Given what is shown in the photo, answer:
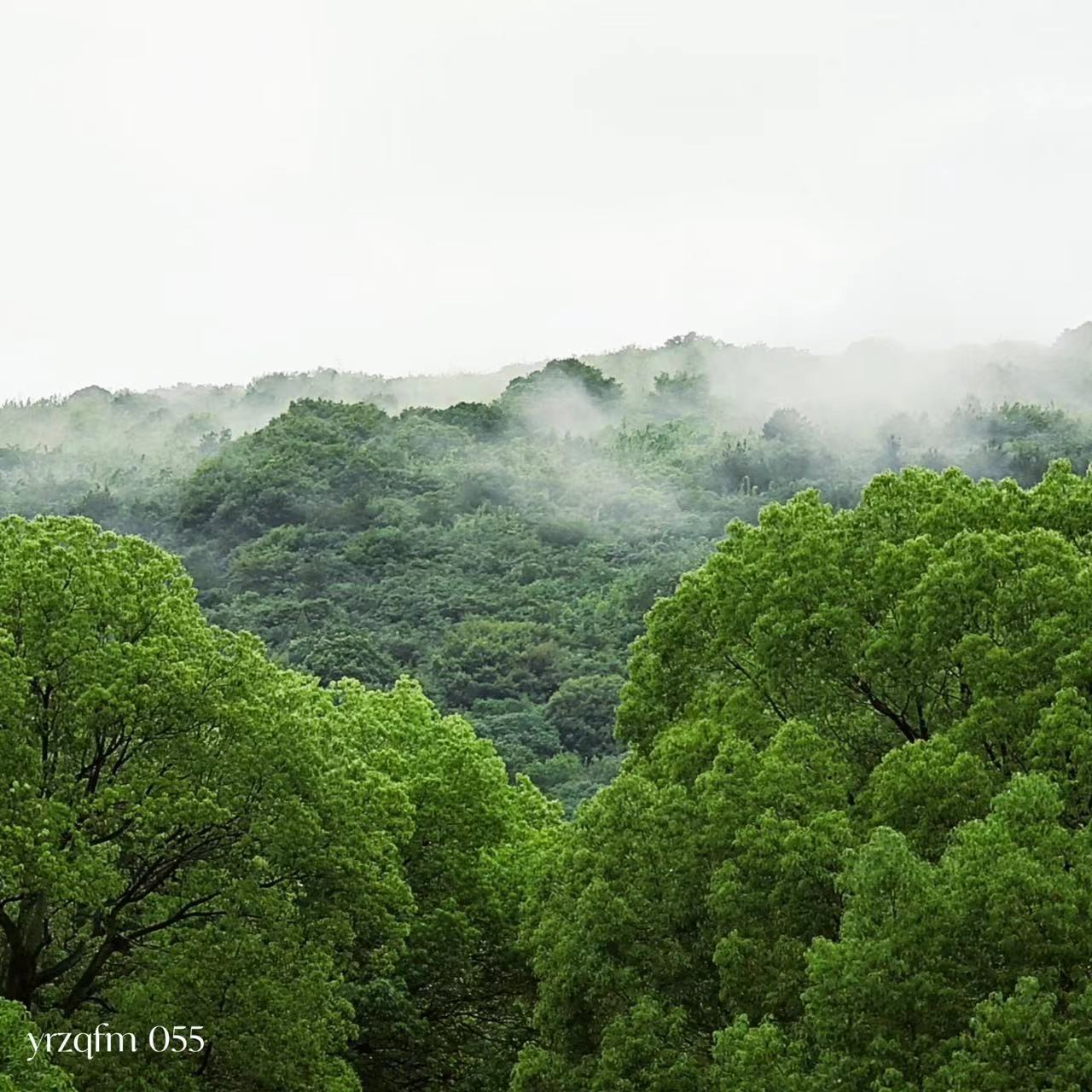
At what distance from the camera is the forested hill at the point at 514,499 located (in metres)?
68.9

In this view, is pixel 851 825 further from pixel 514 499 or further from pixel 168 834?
pixel 514 499

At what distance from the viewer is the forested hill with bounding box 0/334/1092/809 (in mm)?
68938

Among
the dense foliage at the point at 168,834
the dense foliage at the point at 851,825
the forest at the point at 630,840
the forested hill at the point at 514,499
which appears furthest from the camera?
the forested hill at the point at 514,499

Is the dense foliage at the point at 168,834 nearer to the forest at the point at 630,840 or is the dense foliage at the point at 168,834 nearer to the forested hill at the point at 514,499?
the forest at the point at 630,840

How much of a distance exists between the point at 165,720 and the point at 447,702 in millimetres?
45331

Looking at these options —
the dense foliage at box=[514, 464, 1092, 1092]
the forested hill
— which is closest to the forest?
the dense foliage at box=[514, 464, 1092, 1092]

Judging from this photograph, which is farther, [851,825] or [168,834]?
[168,834]

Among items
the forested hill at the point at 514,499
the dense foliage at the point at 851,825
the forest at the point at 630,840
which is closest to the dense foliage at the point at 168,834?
the forest at the point at 630,840

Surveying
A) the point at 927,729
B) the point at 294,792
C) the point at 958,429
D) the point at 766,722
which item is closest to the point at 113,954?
the point at 294,792

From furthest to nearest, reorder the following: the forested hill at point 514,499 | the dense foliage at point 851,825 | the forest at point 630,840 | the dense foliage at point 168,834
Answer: the forested hill at point 514,499, the dense foliage at point 168,834, the forest at point 630,840, the dense foliage at point 851,825

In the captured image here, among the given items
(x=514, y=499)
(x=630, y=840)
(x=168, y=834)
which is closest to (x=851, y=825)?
(x=630, y=840)

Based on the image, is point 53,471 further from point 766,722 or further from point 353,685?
point 766,722

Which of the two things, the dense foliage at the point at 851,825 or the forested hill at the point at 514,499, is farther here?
the forested hill at the point at 514,499

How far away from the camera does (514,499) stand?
92.8 meters
